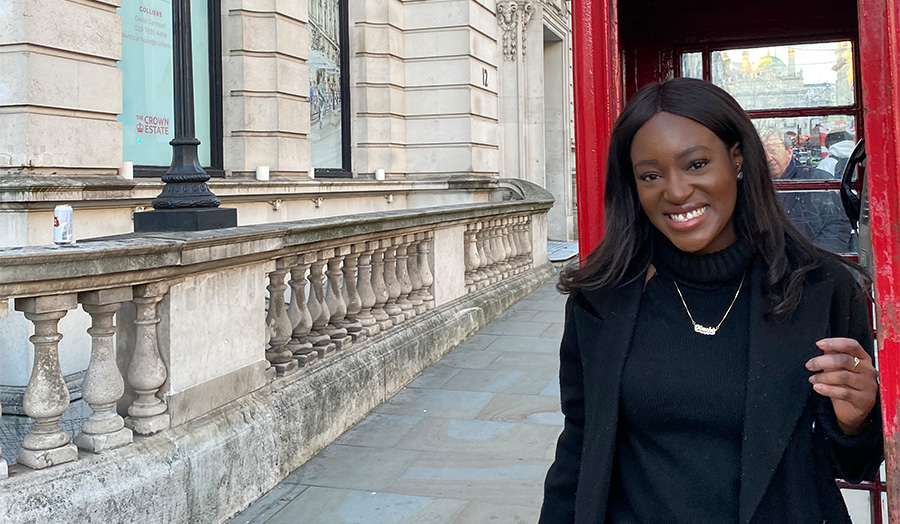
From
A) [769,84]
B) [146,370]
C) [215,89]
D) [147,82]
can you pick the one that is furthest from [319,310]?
[215,89]

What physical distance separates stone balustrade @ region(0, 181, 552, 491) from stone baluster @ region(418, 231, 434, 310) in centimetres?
64

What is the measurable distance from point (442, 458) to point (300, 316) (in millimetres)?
1279

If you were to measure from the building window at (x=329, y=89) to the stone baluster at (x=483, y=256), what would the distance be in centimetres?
379

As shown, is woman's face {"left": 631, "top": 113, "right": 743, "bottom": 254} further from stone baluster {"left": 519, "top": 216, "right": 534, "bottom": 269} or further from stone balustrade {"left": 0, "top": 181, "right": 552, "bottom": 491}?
stone baluster {"left": 519, "top": 216, "right": 534, "bottom": 269}

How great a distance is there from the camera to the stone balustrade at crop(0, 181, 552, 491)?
3.43 m

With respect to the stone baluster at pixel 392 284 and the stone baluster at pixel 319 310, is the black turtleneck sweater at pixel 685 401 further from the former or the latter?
the stone baluster at pixel 392 284

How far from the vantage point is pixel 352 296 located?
6.14m

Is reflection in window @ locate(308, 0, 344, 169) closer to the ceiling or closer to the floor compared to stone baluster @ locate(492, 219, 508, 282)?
closer to the ceiling

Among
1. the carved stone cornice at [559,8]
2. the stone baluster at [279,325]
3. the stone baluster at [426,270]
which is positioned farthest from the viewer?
the carved stone cornice at [559,8]

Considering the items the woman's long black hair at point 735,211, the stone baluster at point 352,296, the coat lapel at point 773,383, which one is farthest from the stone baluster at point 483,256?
the coat lapel at point 773,383

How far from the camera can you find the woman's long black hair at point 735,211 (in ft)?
5.62

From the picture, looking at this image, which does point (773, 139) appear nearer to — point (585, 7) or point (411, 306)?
point (585, 7)

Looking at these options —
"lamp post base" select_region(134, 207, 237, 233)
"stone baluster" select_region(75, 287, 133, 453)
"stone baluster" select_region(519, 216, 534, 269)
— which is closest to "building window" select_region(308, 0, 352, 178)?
"stone baluster" select_region(519, 216, 534, 269)

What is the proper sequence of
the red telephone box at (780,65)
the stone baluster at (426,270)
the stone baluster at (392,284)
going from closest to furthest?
the red telephone box at (780,65)
the stone baluster at (392,284)
the stone baluster at (426,270)
